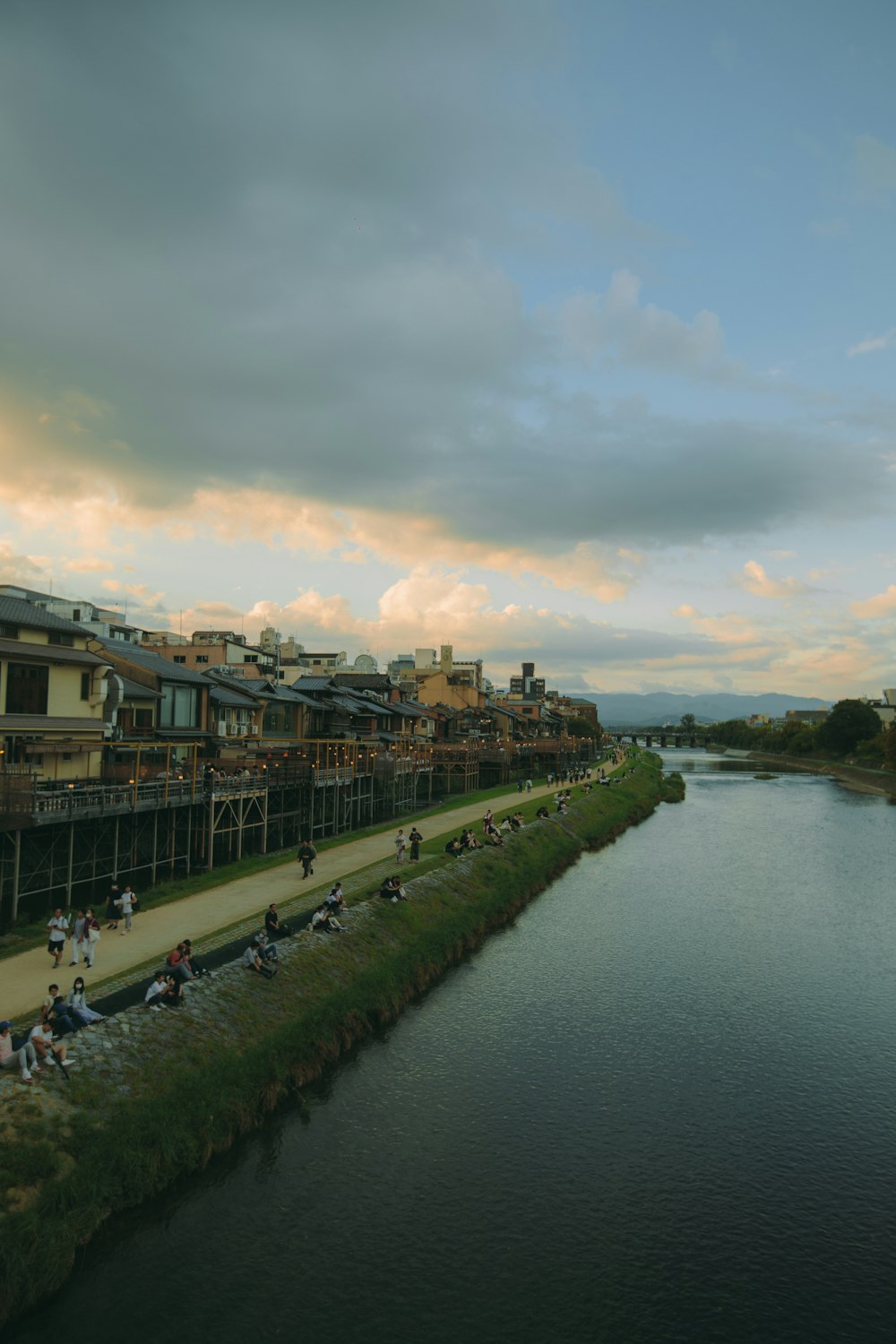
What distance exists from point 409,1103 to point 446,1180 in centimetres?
346

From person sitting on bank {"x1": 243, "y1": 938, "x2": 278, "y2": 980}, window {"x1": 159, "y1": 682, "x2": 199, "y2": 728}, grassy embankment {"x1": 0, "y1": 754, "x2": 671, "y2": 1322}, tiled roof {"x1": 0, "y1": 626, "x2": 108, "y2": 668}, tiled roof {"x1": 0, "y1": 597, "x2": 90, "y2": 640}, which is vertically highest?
tiled roof {"x1": 0, "y1": 597, "x2": 90, "y2": 640}

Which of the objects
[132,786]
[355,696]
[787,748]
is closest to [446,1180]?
[132,786]

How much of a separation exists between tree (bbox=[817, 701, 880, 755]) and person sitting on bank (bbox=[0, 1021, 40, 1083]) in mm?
155826

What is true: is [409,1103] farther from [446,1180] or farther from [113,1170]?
[113,1170]

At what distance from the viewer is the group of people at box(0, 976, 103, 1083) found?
16.7 metres

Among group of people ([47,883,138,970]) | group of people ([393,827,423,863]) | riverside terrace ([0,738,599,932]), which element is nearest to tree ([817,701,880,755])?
riverside terrace ([0,738,599,932])

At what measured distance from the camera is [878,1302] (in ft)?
47.1

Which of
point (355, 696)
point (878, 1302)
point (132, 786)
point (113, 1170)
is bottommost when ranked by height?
point (878, 1302)

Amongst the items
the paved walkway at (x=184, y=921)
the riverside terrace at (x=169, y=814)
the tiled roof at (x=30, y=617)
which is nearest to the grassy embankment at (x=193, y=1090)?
the paved walkway at (x=184, y=921)

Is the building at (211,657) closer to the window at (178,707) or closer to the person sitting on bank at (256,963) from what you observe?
the window at (178,707)

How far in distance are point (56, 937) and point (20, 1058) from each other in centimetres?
705

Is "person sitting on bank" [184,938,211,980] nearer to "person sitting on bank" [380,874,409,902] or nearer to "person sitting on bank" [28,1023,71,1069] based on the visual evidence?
"person sitting on bank" [28,1023,71,1069]

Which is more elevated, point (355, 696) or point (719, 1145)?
point (355, 696)

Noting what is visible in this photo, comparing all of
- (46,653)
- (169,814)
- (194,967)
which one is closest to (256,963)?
(194,967)
